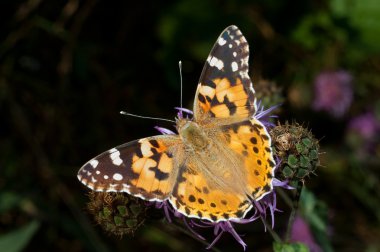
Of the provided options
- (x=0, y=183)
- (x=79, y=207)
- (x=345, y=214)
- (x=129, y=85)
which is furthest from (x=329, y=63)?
(x=0, y=183)

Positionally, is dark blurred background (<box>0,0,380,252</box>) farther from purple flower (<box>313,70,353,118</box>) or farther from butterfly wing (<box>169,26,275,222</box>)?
butterfly wing (<box>169,26,275,222</box>)

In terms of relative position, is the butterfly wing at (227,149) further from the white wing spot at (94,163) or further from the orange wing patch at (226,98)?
the white wing spot at (94,163)

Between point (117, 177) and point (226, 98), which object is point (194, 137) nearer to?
point (226, 98)

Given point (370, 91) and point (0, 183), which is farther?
point (370, 91)

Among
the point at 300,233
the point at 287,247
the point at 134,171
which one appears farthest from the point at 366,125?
the point at 134,171

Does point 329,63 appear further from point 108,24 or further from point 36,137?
point 36,137

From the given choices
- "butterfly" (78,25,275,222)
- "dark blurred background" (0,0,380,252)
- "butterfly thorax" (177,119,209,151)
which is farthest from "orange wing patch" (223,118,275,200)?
"dark blurred background" (0,0,380,252)
